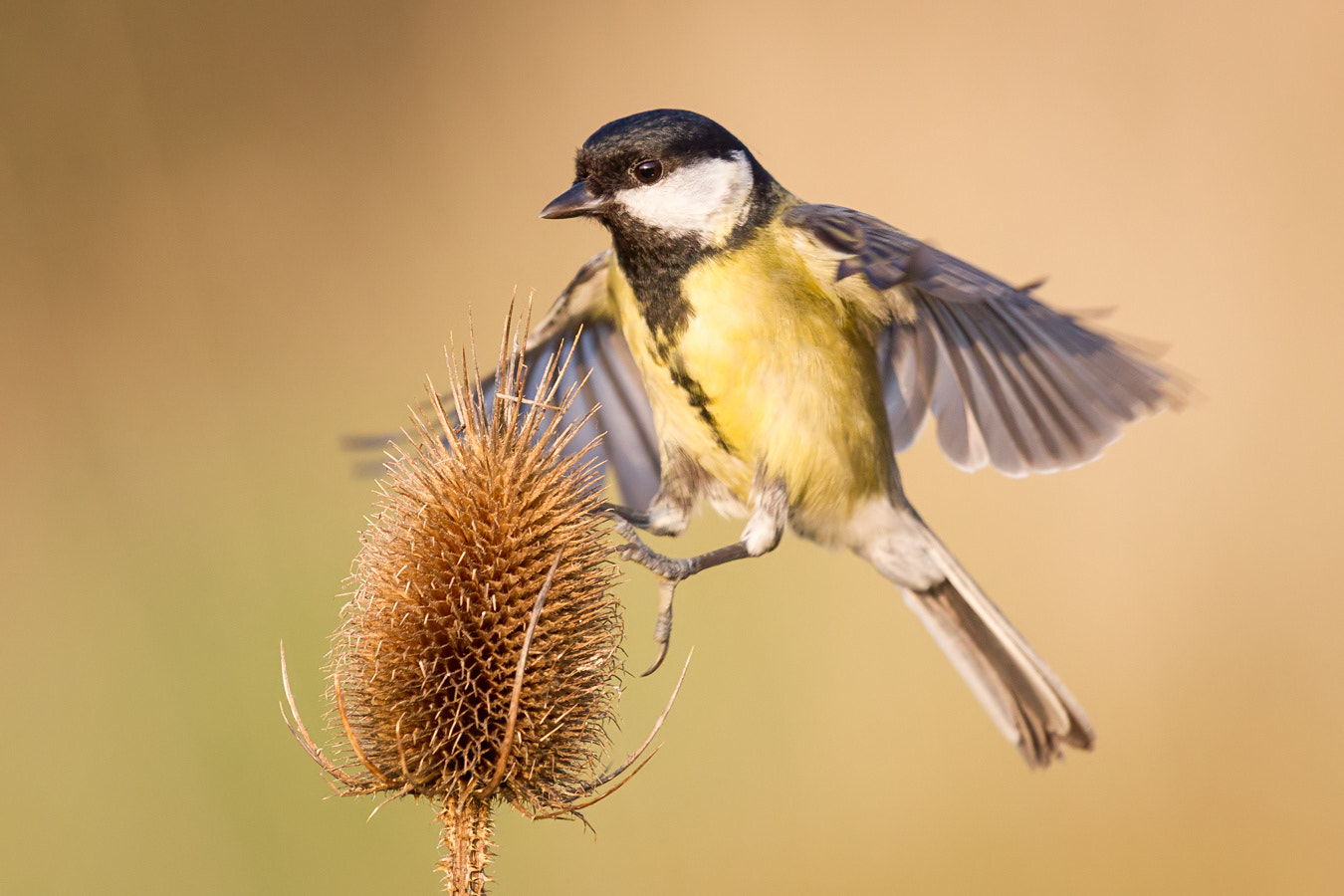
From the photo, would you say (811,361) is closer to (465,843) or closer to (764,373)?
(764,373)

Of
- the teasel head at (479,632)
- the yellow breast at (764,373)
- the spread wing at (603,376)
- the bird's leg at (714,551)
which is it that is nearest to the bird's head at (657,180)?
the yellow breast at (764,373)

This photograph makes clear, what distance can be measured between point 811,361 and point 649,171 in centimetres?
53

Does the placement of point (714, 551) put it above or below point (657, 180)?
below

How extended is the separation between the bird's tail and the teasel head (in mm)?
1452

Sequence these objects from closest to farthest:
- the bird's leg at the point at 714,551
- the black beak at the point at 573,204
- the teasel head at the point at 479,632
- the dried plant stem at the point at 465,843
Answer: the dried plant stem at the point at 465,843 < the teasel head at the point at 479,632 < the bird's leg at the point at 714,551 < the black beak at the point at 573,204

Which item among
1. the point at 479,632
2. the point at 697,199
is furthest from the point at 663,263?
the point at 479,632

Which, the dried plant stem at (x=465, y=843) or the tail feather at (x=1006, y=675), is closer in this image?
the dried plant stem at (x=465, y=843)

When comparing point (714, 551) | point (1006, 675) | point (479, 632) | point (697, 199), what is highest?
point (697, 199)

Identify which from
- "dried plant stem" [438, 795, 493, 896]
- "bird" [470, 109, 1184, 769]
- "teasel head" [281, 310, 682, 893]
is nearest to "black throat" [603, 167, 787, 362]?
"bird" [470, 109, 1184, 769]

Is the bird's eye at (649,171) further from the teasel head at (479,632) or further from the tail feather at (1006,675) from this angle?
the tail feather at (1006,675)

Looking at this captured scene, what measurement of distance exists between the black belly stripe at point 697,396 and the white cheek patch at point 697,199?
0.30 meters

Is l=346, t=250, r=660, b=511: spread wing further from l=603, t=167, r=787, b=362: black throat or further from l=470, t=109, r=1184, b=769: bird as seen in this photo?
l=603, t=167, r=787, b=362: black throat

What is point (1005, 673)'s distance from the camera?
281cm

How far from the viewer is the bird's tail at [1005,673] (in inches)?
108
